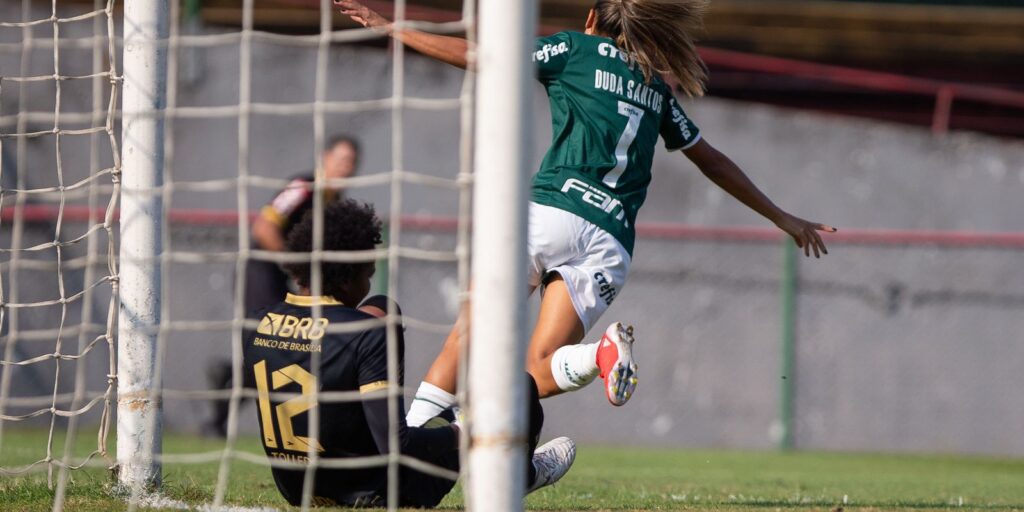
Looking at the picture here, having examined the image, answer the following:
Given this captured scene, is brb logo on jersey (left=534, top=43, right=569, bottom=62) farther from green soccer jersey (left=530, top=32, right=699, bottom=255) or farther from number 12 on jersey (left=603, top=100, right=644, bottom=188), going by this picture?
number 12 on jersey (left=603, top=100, right=644, bottom=188)

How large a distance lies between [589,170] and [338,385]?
1395 mm

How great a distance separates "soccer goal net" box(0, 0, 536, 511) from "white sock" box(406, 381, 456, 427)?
1.24 ft

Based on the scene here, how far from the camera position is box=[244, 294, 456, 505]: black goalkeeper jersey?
4.06m

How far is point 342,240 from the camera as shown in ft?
14.2

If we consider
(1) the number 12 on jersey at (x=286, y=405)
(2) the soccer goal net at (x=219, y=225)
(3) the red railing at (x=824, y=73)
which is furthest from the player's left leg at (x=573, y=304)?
(3) the red railing at (x=824, y=73)

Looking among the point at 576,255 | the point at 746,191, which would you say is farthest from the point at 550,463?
the point at 746,191

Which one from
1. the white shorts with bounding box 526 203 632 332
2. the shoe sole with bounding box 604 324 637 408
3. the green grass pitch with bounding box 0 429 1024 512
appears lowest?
the green grass pitch with bounding box 0 429 1024 512

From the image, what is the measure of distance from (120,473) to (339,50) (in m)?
7.94

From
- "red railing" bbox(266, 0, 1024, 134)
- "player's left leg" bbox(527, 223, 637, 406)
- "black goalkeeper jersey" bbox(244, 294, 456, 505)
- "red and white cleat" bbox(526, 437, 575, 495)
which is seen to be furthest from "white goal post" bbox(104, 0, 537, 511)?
"red railing" bbox(266, 0, 1024, 134)

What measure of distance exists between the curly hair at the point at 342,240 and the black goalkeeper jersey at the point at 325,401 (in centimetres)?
8

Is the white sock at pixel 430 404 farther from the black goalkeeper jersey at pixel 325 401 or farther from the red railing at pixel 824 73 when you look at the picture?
the red railing at pixel 824 73

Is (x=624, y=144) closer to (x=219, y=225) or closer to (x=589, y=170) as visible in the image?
(x=589, y=170)

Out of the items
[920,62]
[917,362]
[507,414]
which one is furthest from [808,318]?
[507,414]

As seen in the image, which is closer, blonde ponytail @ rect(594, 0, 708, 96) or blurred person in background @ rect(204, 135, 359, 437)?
blonde ponytail @ rect(594, 0, 708, 96)
